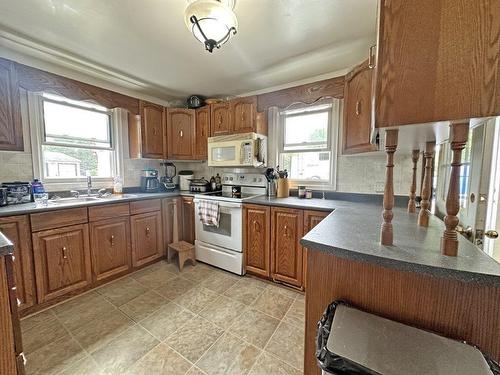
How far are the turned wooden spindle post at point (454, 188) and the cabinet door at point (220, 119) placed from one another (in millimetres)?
2338

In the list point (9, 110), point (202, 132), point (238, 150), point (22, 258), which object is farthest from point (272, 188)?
point (9, 110)

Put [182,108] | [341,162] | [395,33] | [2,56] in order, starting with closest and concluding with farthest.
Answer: [395,33] → [2,56] → [341,162] → [182,108]

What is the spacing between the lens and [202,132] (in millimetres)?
3070

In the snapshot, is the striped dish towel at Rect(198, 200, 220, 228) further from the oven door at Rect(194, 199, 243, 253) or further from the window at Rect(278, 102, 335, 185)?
the window at Rect(278, 102, 335, 185)

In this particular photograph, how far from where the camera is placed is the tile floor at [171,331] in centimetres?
129

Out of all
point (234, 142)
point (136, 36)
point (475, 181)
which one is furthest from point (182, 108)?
point (475, 181)

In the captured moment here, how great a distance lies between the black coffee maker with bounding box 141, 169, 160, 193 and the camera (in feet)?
9.95

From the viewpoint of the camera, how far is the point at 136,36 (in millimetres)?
1745

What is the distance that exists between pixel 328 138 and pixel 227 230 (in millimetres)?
1667

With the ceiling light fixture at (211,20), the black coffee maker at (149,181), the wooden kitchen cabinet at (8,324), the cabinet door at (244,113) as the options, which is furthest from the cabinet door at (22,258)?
the cabinet door at (244,113)

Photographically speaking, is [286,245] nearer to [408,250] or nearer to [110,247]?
[408,250]

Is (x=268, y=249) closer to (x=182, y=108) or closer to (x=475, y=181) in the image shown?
(x=475, y=181)

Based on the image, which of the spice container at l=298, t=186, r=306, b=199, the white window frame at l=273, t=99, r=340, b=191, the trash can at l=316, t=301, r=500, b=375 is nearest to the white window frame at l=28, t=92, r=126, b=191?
the white window frame at l=273, t=99, r=340, b=191

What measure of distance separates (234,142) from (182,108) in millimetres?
1191
